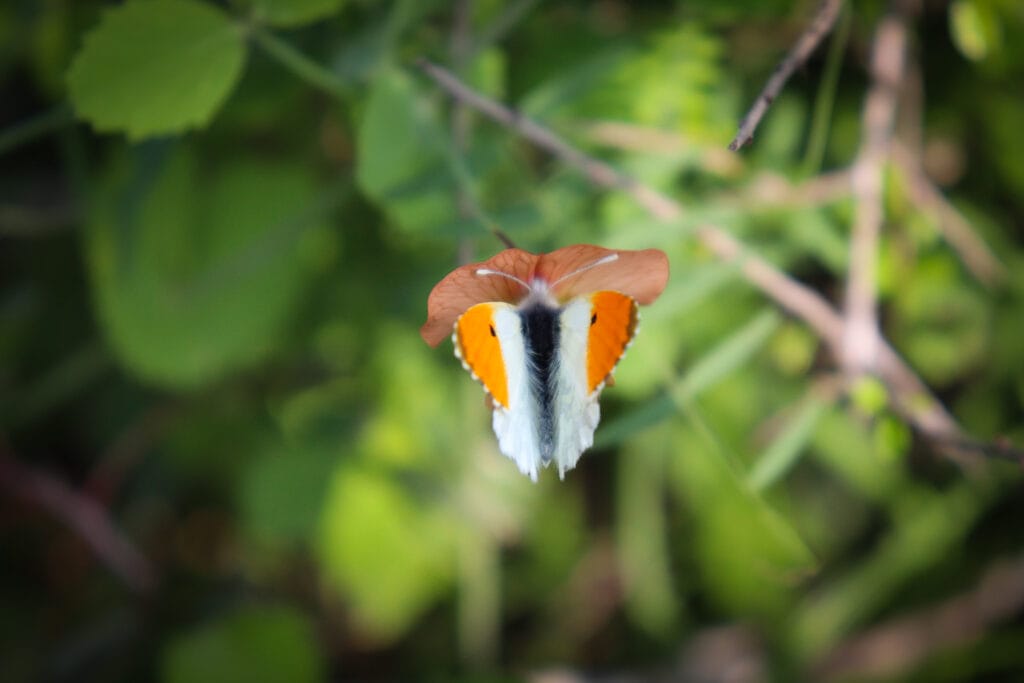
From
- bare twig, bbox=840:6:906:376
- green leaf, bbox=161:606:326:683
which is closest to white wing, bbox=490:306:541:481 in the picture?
bare twig, bbox=840:6:906:376

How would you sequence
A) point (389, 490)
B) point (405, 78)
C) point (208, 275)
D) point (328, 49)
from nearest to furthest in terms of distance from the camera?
1. point (405, 78)
2. point (328, 49)
3. point (208, 275)
4. point (389, 490)

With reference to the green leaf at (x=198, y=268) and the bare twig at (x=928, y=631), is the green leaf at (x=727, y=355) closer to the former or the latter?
the green leaf at (x=198, y=268)

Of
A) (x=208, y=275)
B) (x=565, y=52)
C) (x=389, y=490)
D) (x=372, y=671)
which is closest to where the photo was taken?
(x=565, y=52)

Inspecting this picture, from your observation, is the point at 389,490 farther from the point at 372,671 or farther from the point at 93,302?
the point at 93,302

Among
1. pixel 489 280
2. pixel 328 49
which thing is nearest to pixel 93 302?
pixel 328 49

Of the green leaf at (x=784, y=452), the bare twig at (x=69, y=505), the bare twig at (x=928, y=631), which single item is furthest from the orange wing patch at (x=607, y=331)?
the bare twig at (x=928, y=631)

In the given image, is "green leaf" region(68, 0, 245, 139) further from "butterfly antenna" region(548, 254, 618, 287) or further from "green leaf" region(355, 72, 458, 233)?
"butterfly antenna" region(548, 254, 618, 287)

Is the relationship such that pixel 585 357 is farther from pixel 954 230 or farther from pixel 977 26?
pixel 954 230
